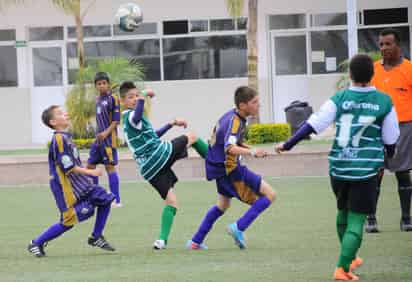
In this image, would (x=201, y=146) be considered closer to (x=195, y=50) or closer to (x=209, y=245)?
(x=209, y=245)

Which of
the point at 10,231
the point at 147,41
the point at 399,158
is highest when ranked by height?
the point at 147,41

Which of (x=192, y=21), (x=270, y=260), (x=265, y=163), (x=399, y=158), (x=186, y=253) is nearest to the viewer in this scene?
(x=270, y=260)

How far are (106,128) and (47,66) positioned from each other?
14.5m

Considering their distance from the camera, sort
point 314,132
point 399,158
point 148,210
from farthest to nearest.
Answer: point 148,210 < point 399,158 < point 314,132

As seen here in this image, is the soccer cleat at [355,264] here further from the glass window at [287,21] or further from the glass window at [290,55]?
the glass window at [287,21]

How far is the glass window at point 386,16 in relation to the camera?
28.1 meters

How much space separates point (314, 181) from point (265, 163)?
1.42 meters

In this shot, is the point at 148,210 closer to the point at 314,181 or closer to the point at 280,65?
the point at 314,181

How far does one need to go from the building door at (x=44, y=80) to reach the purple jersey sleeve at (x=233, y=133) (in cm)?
1929

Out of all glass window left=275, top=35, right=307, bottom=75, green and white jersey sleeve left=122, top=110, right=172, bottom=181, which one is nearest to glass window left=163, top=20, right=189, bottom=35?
glass window left=275, top=35, right=307, bottom=75

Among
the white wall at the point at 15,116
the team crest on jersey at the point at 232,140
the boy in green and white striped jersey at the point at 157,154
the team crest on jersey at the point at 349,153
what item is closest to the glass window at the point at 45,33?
the white wall at the point at 15,116

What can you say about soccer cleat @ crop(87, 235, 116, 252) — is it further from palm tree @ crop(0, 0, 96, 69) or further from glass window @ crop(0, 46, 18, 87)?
glass window @ crop(0, 46, 18, 87)

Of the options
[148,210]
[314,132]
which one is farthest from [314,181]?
[314,132]

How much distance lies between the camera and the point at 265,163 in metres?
19.1
